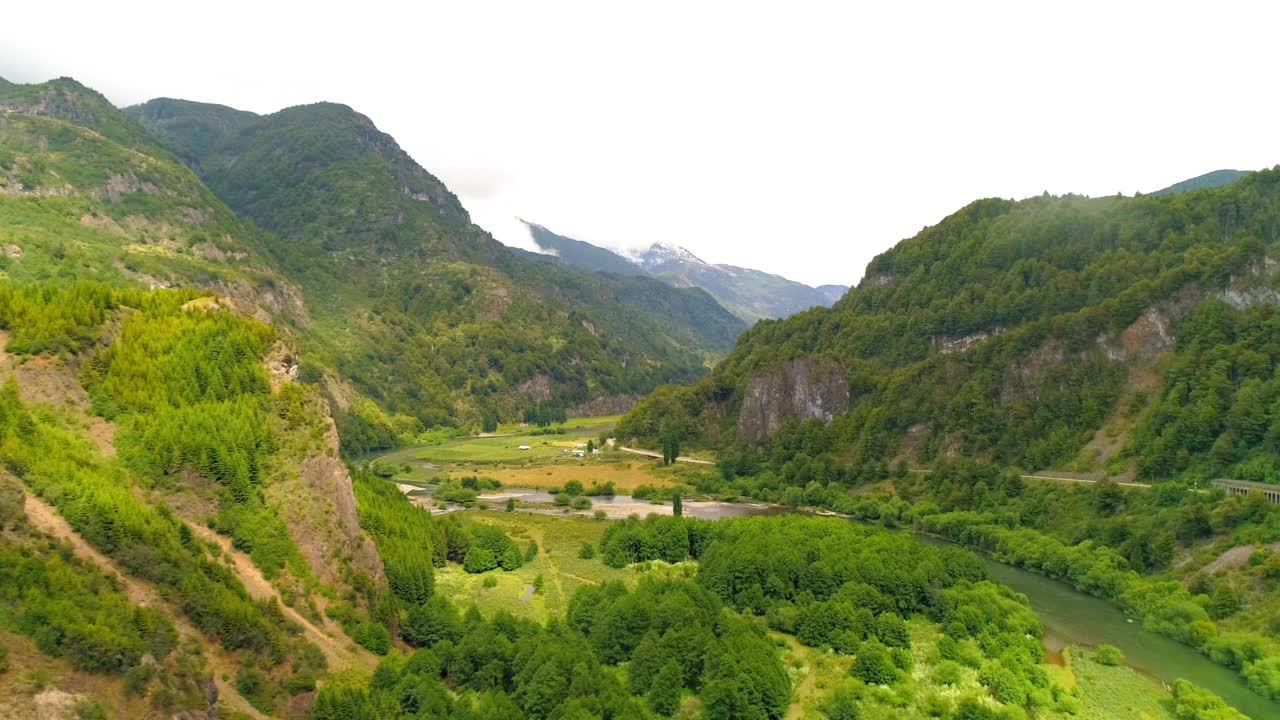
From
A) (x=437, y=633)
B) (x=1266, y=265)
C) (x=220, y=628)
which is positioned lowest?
(x=437, y=633)

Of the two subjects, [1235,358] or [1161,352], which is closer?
[1235,358]

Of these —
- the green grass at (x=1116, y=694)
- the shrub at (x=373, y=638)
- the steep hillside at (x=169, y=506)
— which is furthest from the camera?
the green grass at (x=1116, y=694)

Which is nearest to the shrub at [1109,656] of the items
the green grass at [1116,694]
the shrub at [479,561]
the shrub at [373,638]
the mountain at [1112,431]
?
the green grass at [1116,694]

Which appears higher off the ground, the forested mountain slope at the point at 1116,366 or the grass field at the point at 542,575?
the forested mountain slope at the point at 1116,366

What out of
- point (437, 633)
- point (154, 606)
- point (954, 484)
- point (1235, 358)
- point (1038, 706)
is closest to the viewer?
point (154, 606)

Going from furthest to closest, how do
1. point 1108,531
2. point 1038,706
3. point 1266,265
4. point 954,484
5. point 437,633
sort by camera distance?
1. point 954,484
2. point 1266,265
3. point 1108,531
4. point 437,633
5. point 1038,706

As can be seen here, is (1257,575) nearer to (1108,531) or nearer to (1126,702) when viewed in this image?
(1108,531)

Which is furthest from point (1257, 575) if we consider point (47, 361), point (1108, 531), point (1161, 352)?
point (47, 361)

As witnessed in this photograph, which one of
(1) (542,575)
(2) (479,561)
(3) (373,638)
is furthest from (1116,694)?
(2) (479,561)

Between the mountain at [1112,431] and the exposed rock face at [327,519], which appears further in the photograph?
the mountain at [1112,431]

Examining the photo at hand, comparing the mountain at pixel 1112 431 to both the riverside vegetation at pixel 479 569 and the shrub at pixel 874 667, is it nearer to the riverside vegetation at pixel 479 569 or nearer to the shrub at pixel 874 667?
the riverside vegetation at pixel 479 569

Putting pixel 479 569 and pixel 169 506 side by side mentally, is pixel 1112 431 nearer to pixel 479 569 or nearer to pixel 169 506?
pixel 479 569
